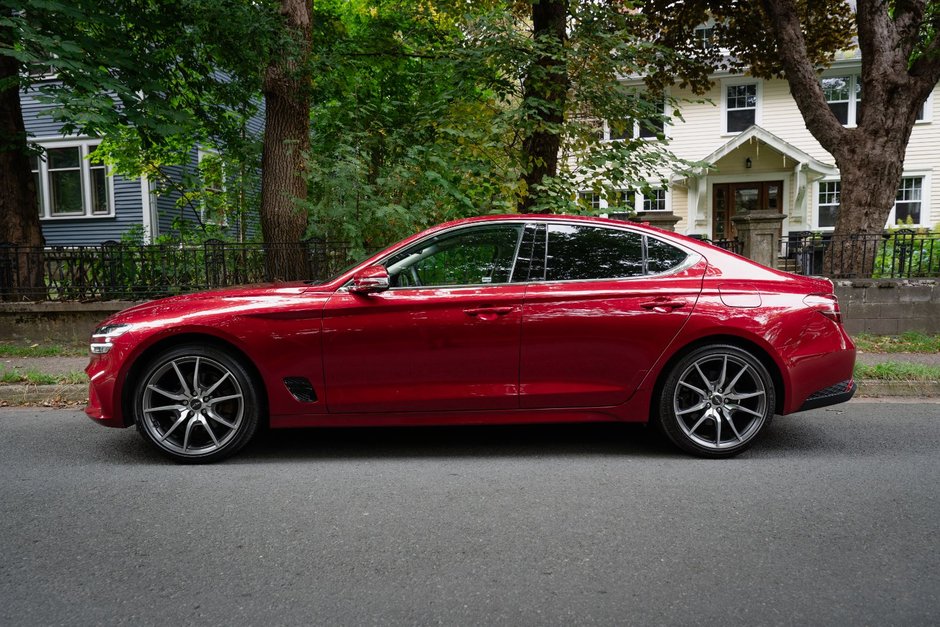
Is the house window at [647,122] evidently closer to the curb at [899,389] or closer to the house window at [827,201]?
the curb at [899,389]

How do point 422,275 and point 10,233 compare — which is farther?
point 10,233

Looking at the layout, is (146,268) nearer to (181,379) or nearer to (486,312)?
(181,379)

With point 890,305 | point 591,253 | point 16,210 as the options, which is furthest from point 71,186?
point 890,305

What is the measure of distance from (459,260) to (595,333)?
1040 millimetres

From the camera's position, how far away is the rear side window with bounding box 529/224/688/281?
4672mm

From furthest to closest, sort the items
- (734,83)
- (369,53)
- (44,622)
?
(734,83)
(369,53)
(44,622)

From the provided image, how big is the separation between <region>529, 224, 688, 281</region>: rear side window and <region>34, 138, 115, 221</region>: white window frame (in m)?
18.7

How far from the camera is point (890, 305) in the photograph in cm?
945

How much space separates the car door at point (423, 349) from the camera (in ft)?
14.6

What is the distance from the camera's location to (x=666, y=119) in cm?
931

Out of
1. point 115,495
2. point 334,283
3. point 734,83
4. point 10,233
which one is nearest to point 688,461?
point 334,283

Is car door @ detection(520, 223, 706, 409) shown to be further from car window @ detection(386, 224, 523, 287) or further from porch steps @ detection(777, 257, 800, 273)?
porch steps @ detection(777, 257, 800, 273)

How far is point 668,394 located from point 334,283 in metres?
2.35

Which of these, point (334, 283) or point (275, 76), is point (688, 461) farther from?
point (275, 76)
